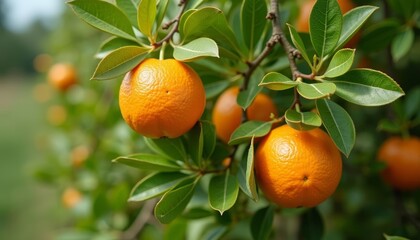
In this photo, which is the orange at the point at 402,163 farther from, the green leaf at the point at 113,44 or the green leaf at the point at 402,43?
the green leaf at the point at 113,44

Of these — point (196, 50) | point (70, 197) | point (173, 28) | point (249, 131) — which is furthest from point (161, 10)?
point (70, 197)

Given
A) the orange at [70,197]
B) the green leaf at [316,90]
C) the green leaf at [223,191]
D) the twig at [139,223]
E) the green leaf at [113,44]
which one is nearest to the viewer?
the green leaf at [316,90]

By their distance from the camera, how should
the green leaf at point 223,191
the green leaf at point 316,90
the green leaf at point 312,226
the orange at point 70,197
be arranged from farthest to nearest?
1. the orange at point 70,197
2. the green leaf at point 312,226
3. the green leaf at point 223,191
4. the green leaf at point 316,90

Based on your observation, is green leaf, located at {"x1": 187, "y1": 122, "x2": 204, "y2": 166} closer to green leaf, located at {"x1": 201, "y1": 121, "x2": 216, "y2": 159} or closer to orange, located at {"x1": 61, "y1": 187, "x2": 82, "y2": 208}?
green leaf, located at {"x1": 201, "y1": 121, "x2": 216, "y2": 159}

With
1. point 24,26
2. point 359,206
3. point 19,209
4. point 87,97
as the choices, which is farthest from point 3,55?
point 359,206

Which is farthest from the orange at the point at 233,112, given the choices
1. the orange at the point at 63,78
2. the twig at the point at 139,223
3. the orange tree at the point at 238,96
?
the orange at the point at 63,78

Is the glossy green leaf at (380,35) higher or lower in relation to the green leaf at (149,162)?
higher

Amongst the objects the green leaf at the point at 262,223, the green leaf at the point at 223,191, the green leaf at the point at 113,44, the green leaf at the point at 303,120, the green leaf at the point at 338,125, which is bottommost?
the green leaf at the point at 262,223
